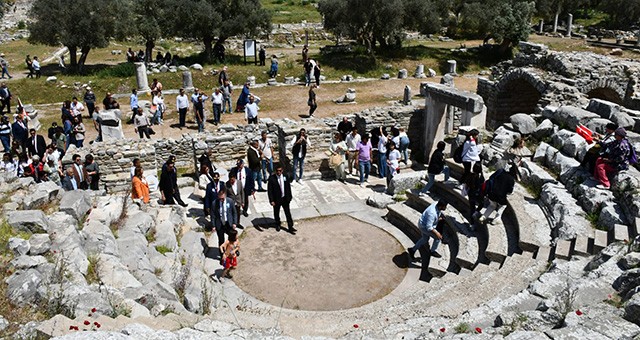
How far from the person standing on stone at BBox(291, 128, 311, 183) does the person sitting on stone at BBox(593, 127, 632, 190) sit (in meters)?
7.88

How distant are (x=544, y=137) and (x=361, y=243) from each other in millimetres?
6367

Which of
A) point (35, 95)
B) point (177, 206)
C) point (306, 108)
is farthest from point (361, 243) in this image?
point (35, 95)

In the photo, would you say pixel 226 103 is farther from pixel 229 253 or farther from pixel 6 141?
pixel 229 253

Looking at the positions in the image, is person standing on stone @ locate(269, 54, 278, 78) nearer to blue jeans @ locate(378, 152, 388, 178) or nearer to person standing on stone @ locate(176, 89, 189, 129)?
person standing on stone @ locate(176, 89, 189, 129)

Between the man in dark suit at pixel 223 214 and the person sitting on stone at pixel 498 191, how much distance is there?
568 centimetres

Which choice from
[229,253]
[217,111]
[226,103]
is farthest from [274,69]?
[229,253]

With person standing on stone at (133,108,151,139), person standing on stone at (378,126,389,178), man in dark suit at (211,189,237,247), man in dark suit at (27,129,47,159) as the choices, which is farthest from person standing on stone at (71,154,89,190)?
person standing on stone at (378,126,389,178)

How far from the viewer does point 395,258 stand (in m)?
12.3

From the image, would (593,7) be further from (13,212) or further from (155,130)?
(13,212)

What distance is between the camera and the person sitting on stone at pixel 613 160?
1137cm

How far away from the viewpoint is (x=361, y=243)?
12969mm

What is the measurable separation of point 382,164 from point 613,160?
6799 millimetres

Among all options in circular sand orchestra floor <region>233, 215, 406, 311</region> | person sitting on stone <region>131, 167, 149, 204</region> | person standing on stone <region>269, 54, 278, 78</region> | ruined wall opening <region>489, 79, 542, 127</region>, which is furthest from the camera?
person standing on stone <region>269, 54, 278, 78</region>

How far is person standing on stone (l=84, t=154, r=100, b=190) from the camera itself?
536 inches
